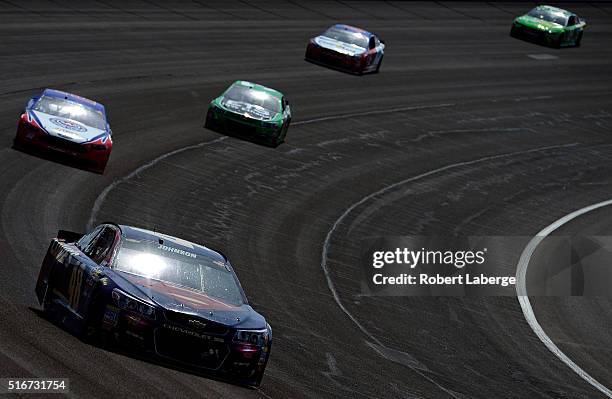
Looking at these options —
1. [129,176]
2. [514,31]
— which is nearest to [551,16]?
[514,31]

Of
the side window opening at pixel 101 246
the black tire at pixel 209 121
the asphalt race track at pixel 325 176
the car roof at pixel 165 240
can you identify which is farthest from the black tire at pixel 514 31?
the side window opening at pixel 101 246

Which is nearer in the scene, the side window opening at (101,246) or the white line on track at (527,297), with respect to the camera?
the side window opening at (101,246)

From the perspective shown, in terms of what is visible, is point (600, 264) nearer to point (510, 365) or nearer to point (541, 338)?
point (541, 338)

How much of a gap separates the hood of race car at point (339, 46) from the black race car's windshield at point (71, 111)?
16.4 m

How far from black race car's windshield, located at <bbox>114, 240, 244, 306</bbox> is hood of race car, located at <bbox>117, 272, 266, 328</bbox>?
153 mm

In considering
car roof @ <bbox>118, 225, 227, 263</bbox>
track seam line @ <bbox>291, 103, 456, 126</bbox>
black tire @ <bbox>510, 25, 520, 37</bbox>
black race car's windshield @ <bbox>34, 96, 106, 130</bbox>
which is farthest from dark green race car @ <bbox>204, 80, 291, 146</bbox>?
black tire @ <bbox>510, 25, 520, 37</bbox>

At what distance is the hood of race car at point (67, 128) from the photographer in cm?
2281

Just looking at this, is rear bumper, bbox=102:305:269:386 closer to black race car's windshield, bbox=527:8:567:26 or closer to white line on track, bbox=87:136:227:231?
white line on track, bbox=87:136:227:231

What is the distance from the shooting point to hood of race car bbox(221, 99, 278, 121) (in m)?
29.2

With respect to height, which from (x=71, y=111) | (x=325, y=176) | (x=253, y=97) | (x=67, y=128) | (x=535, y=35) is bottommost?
(x=325, y=176)

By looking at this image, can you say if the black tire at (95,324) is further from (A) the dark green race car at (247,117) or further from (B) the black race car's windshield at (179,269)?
(A) the dark green race car at (247,117)

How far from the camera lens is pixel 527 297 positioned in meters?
21.2

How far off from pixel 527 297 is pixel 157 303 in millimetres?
10833

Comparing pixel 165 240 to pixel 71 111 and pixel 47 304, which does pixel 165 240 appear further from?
pixel 71 111
